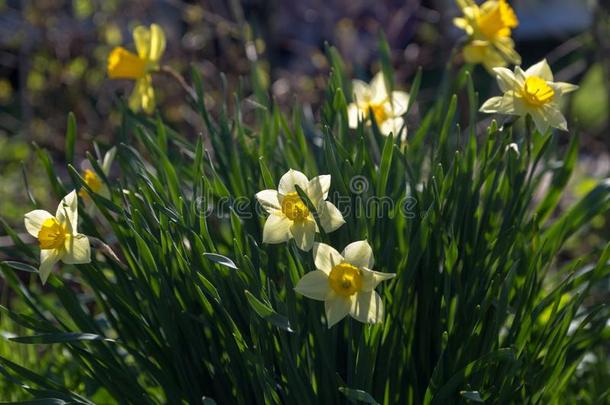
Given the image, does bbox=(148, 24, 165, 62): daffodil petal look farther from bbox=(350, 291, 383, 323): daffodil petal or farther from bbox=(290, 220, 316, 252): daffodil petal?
bbox=(350, 291, 383, 323): daffodil petal

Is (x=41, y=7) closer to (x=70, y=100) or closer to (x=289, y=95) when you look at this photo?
(x=70, y=100)

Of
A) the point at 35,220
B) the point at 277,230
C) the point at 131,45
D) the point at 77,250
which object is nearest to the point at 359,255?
the point at 277,230

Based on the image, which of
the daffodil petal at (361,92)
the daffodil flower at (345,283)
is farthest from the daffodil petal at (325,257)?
the daffodil petal at (361,92)

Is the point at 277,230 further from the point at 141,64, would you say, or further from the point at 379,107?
the point at 141,64

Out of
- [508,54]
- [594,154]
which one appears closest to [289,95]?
[594,154]

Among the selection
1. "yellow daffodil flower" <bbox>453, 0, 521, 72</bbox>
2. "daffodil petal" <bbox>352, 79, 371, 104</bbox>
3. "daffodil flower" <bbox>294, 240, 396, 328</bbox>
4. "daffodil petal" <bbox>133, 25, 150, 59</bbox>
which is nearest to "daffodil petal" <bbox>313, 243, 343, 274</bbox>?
"daffodil flower" <bbox>294, 240, 396, 328</bbox>
